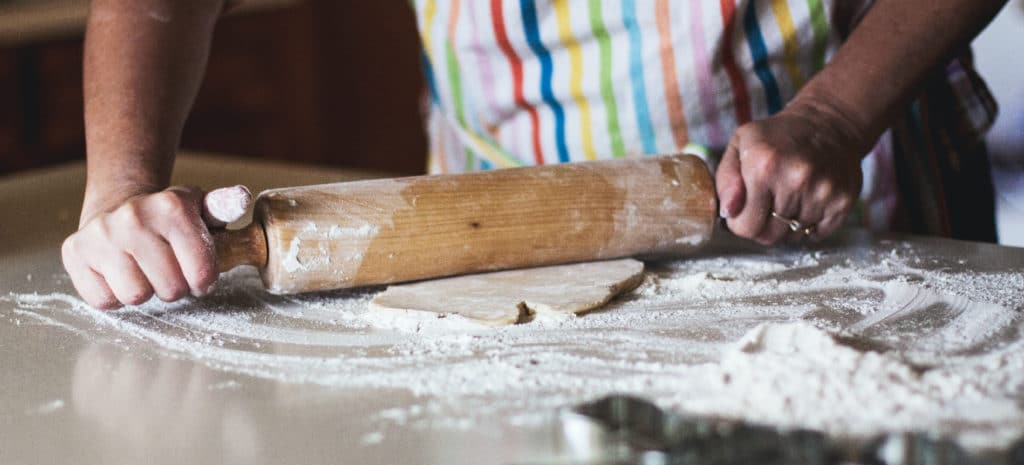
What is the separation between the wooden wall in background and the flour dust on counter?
2002mm

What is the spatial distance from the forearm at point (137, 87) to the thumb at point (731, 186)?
0.56 m

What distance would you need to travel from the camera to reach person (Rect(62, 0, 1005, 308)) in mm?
991

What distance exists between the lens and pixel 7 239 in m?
1.30

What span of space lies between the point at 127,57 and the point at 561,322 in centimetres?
56

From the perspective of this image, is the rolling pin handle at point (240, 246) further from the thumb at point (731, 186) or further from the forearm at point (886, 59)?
the forearm at point (886, 59)

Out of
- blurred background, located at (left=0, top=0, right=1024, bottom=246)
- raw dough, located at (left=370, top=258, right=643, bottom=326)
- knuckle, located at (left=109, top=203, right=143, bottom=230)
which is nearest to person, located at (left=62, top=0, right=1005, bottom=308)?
knuckle, located at (left=109, top=203, right=143, bottom=230)

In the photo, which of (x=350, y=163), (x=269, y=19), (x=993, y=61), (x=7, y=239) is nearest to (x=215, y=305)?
(x=7, y=239)

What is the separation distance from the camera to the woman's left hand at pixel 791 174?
105 cm

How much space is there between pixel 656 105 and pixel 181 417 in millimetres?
724

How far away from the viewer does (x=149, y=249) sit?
2.93 feet

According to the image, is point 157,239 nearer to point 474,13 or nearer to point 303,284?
point 303,284

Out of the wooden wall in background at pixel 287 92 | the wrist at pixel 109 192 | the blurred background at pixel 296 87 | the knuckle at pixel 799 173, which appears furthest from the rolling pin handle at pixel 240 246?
the wooden wall in background at pixel 287 92

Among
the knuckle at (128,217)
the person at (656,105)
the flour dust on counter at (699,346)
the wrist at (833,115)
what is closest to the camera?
the flour dust on counter at (699,346)

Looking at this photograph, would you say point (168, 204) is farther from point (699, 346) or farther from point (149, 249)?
point (699, 346)
